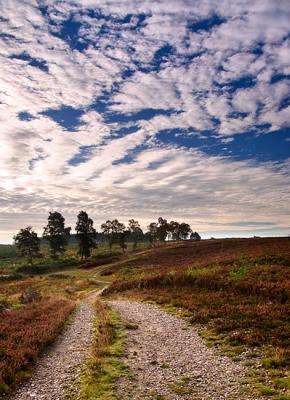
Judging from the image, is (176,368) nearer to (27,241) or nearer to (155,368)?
(155,368)

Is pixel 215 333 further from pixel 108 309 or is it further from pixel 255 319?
pixel 108 309

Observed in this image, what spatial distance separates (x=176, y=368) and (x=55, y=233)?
329 feet

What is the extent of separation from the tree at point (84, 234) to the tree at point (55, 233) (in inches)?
485

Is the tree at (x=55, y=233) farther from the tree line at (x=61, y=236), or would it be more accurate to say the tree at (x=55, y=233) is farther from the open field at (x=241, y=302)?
the open field at (x=241, y=302)

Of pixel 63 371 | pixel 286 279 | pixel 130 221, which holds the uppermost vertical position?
pixel 130 221

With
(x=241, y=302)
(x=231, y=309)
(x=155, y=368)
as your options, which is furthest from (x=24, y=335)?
(x=241, y=302)

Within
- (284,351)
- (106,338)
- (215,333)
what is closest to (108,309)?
(106,338)

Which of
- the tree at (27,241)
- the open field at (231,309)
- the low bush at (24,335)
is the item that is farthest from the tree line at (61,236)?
the low bush at (24,335)

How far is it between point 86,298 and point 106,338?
2309 cm

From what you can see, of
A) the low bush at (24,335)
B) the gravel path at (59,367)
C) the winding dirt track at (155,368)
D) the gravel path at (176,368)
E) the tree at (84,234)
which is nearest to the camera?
the gravel path at (176,368)

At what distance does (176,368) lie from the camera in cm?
1405

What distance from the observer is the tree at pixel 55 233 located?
107188 mm

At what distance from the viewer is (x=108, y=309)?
28531 mm

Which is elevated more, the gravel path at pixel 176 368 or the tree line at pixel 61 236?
the tree line at pixel 61 236
